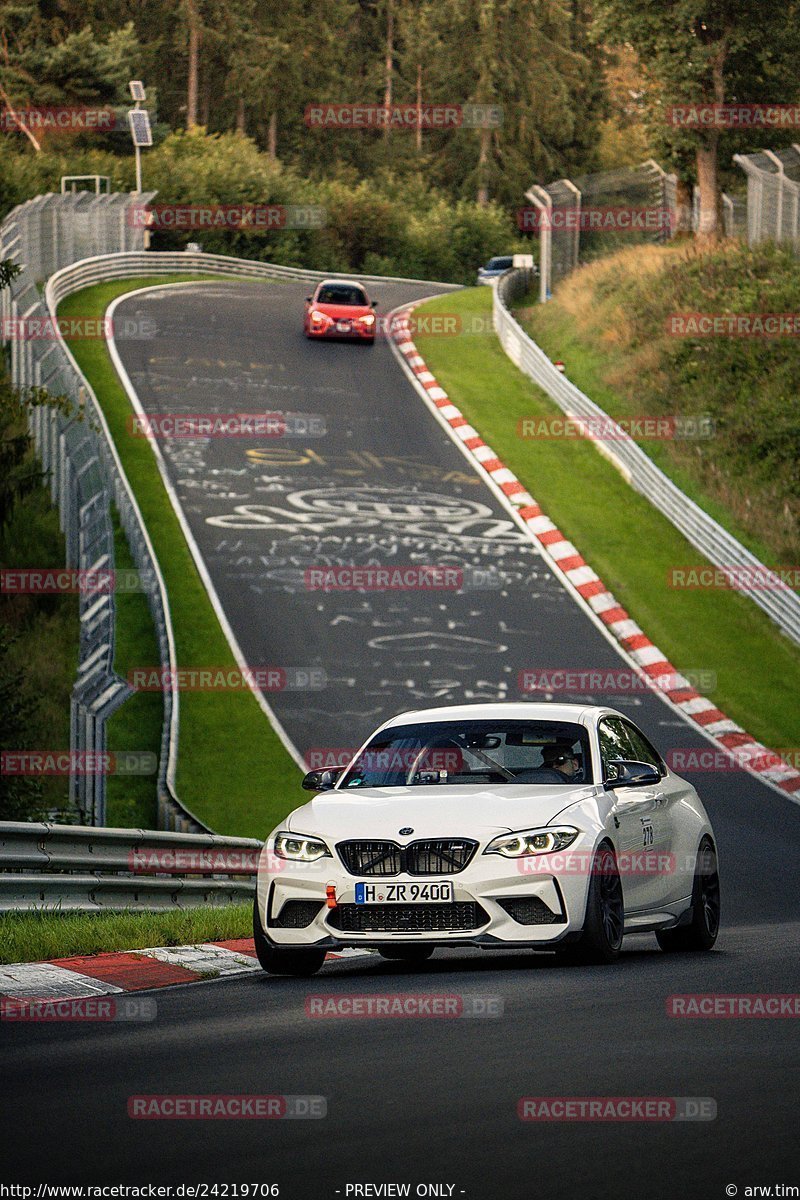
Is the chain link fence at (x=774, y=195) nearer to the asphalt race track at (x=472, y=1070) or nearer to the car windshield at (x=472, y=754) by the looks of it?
the asphalt race track at (x=472, y=1070)

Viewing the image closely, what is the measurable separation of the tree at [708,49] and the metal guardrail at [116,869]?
115 feet

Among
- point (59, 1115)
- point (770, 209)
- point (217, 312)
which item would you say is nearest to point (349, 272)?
point (217, 312)

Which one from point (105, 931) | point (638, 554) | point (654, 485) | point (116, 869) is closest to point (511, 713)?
point (105, 931)

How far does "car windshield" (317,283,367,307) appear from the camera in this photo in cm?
4722

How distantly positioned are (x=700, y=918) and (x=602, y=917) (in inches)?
62.8

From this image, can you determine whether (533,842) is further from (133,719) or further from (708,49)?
(708,49)

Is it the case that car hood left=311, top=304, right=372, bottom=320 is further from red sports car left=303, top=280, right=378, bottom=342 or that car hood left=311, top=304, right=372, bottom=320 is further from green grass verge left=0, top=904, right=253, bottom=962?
green grass verge left=0, top=904, right=253, bottom=962

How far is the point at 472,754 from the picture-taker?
36.3 ft

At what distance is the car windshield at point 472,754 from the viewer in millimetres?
10826

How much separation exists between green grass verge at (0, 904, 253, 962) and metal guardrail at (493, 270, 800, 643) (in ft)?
54.5

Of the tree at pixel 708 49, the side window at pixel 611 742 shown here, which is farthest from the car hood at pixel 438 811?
the tree at pixel 708 49

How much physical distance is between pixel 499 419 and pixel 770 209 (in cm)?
868

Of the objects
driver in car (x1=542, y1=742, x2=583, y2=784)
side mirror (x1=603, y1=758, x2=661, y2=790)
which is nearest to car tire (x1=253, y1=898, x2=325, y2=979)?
driver in car (x1=542, y1=742, x2=583, y2=784)

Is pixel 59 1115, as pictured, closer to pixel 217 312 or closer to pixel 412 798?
pixel 412 798
